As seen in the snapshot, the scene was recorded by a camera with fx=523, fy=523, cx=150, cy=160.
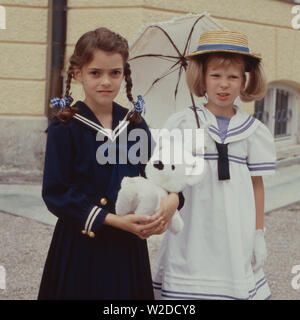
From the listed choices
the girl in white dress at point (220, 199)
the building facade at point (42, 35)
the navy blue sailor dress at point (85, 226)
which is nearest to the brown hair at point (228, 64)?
the girl in white dress at point (220, 199)

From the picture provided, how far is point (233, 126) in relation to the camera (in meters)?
2.29

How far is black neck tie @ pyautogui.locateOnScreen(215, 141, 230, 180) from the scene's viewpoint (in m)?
2.19

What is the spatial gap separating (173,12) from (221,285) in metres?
4.57

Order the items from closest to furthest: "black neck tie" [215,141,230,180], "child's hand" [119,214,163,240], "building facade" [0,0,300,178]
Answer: "child's hand" [119,214,163,240]
"black neck tie" [215,141,230,180]
"building facade" [0,0,300,178]

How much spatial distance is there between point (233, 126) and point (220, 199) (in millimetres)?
327

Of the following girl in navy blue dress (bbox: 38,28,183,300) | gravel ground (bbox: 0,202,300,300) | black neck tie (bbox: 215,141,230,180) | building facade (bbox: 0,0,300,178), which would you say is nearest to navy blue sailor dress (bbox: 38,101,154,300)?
girl in navy blue dress (bbox: 38,28,183,300)

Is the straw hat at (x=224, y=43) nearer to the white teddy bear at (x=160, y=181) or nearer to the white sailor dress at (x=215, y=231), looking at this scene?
the white sailor dress at (x=215, y=231)

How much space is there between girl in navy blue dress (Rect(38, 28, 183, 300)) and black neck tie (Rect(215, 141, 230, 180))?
30cm

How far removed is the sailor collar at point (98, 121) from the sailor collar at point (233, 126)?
393 millimetres

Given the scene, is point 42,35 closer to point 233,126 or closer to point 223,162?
point 233,126

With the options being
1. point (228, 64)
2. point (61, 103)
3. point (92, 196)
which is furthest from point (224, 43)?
point (92, 196)

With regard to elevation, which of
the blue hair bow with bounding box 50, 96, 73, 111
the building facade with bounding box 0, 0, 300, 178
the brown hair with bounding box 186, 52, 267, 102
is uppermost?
the building facade with bounding box 0, 0, 300, 178

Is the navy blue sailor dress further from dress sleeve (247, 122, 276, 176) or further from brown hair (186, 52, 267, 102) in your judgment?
dress sleeve (247, 122, 276, 176)
